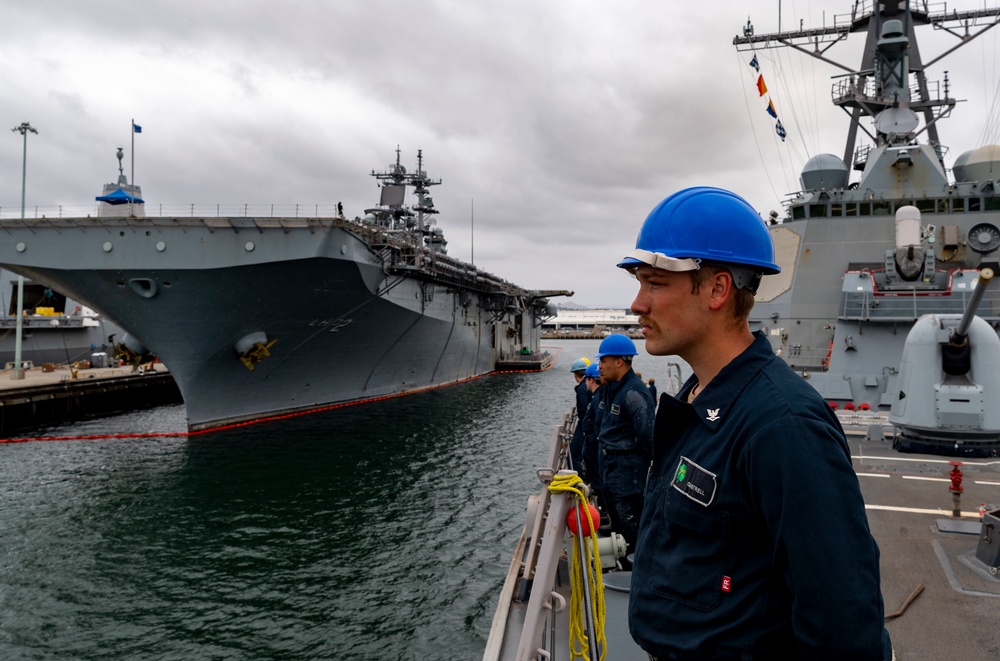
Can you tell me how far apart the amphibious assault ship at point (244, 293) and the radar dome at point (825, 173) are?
462 inches

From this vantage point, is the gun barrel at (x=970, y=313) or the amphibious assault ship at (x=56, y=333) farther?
the amphibious assault ship at (x=56, y=333)

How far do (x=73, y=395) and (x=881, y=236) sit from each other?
25.5 meters

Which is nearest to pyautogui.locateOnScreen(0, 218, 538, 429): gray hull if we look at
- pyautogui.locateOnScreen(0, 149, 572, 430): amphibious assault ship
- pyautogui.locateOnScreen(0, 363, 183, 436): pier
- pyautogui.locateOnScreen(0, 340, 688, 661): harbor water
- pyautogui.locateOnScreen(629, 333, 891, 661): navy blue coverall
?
pyautogui.locateOnScreen(0, 149, 572, 430): amphibious assault ship

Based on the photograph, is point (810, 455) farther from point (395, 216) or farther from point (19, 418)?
point (395, 216)

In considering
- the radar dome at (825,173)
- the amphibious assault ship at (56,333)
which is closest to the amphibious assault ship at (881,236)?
the radar dome at (825,173)

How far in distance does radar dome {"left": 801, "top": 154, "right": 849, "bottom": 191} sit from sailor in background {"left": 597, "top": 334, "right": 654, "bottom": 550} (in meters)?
13.5

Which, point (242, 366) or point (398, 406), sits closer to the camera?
point (242, 366)

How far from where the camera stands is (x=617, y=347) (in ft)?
17.9

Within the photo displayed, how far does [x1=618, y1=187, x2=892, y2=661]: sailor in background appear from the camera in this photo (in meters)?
1.07

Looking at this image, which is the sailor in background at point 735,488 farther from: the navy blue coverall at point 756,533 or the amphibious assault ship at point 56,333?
the amphibious assault ship at point 56,333

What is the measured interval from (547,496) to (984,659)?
234 cm

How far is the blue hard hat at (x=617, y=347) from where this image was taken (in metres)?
5.31

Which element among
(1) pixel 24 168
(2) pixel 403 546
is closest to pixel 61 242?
(1) pixel 24 168

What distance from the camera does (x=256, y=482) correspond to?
12.5m
